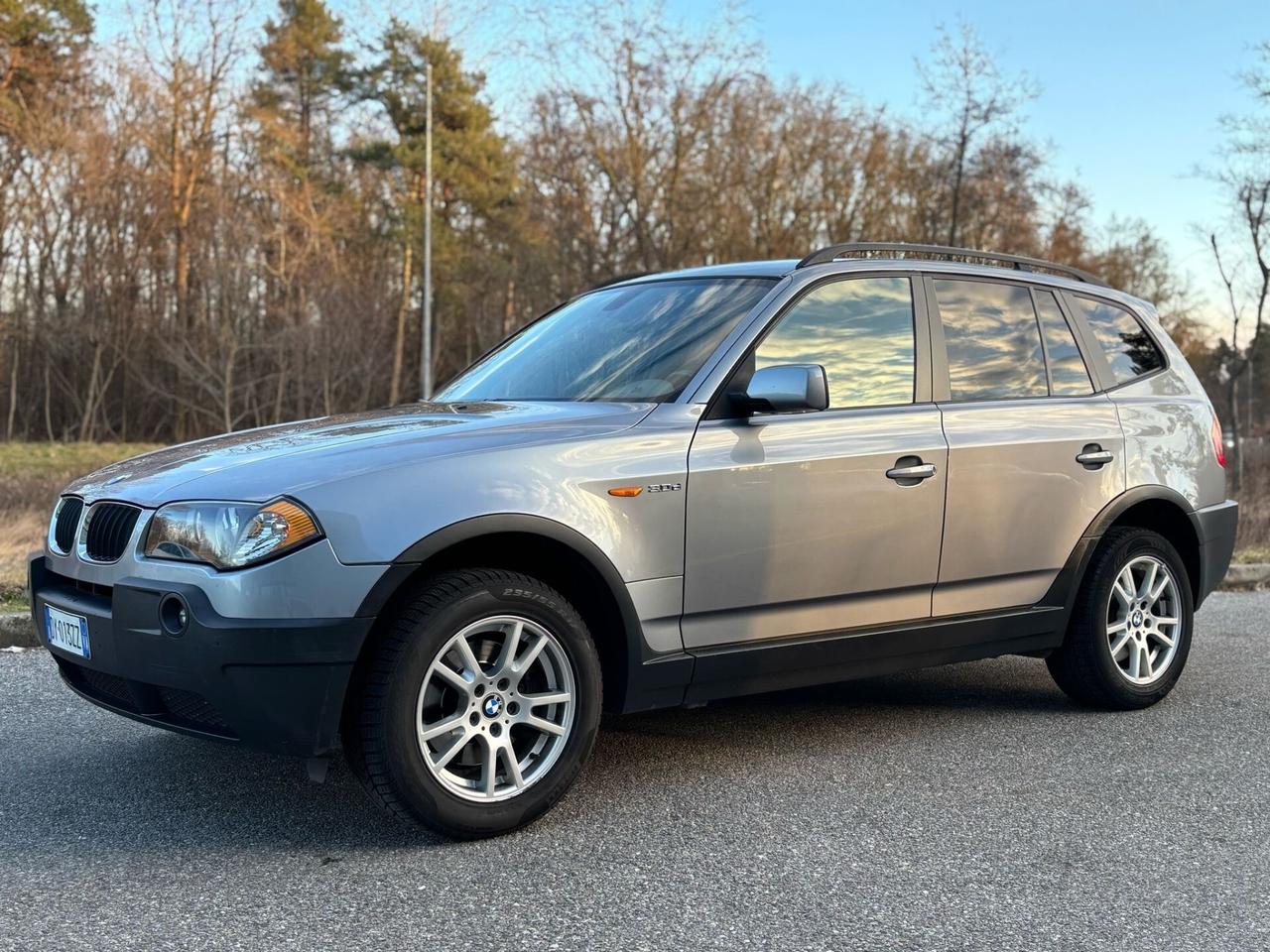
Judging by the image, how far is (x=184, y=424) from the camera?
36.2m

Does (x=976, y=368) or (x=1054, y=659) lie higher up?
(x=976, y=368)

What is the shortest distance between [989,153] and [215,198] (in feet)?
67.3

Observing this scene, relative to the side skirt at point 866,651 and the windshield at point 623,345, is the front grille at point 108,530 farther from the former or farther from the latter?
the side skirt at point 866,651

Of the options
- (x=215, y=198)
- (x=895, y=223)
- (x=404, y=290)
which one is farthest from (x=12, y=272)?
(x=895, y=223)

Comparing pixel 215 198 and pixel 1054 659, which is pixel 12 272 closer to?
pixel 215 198

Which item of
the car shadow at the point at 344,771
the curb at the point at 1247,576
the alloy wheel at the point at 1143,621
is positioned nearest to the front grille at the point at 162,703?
the car shadow at the point at 344,771

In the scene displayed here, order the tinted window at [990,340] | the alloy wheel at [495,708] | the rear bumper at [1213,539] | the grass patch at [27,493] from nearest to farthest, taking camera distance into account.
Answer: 1. the alloy wheel at [495,708]
2. the tinted window at [990,340]
3. the rear bumper at [1213,539]
4. the grass patch at [27,493]

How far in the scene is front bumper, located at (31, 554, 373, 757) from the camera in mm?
3166

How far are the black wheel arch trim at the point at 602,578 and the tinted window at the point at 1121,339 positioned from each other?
2652mm

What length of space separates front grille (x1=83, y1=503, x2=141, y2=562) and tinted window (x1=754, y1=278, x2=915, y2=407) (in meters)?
2.05

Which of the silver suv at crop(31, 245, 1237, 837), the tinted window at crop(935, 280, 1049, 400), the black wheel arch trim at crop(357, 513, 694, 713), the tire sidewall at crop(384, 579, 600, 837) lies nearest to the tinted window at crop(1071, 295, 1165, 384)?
the silver suv at crop(31, 245, 1237, 837)

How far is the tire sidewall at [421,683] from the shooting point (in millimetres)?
3326

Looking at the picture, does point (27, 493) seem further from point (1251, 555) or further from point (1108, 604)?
point (1251, 555)

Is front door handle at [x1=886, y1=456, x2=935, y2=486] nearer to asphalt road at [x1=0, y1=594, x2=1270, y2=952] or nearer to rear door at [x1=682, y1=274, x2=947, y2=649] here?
rear door at [x1=682, y1=274, x2=947, y2=649]
